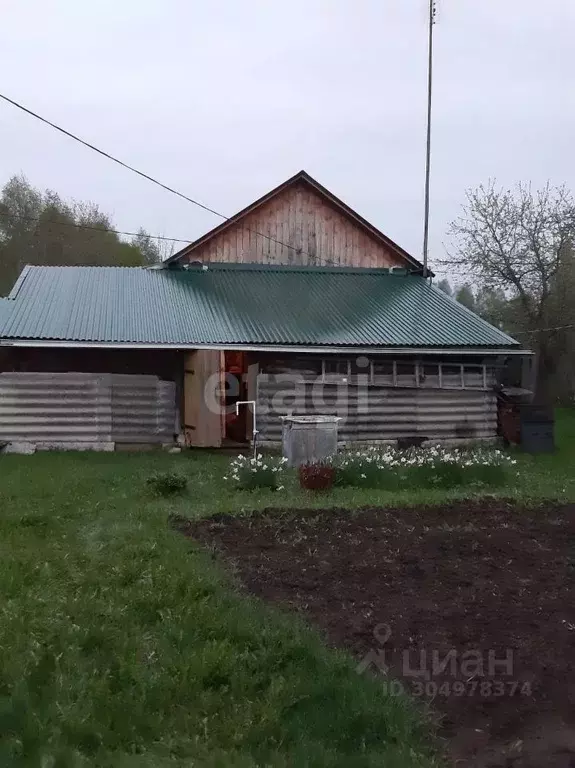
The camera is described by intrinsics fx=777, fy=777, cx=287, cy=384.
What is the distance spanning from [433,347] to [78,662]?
42.7ft

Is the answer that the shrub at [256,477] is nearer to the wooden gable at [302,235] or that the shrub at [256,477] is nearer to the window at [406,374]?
the window at [406,374]

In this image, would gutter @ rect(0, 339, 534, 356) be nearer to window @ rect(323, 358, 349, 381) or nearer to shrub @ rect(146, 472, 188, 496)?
window @ rect(323, 358, 349, 381)

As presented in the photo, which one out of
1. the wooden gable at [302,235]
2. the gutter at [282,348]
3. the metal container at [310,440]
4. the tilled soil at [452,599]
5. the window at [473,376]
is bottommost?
the tilled soil at [452,599]

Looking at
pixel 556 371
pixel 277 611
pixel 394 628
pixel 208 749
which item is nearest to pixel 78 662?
pixel 208 749

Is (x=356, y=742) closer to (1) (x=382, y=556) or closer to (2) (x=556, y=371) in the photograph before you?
(1) (x=382, y=556)

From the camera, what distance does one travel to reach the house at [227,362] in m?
15.8

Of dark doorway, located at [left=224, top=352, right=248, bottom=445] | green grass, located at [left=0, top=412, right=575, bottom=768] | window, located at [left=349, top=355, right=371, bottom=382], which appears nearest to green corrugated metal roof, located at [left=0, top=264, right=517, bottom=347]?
window, located at [left=349, top=355, right=371, bottom=382]

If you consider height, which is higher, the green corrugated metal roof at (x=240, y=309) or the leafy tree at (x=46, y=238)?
the leafy tree at (x=46, y=238)

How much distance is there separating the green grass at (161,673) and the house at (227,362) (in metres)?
7.88

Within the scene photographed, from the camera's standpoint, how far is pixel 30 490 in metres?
10.7

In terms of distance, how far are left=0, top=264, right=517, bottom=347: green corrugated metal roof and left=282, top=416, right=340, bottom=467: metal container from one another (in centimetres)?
313

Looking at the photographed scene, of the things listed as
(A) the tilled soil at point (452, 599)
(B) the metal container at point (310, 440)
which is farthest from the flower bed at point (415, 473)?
(A) the tilled soil at point (452, 599)

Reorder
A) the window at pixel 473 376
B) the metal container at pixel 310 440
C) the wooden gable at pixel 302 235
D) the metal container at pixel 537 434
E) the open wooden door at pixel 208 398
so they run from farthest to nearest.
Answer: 1. the wooden gable at pixel 302 235
2. the window at pixel 473 376
3. the metal container at pixel 537 434
4. the open wooden door at pixel 208 398
5. the metal container at pixel 310 440

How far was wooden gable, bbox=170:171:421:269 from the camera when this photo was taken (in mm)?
21297
